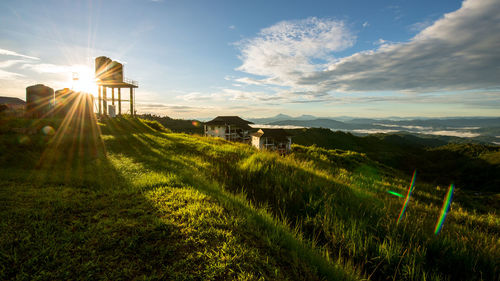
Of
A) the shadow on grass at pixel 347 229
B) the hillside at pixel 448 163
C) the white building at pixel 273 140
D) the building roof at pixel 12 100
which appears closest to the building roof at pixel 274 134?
the white building at pixel 273 140

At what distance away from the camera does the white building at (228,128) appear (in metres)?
40.2

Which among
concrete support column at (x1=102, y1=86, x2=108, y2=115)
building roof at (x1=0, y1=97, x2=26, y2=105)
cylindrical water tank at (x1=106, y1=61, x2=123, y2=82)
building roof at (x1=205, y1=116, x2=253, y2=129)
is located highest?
cylindrical water tank at (x1=106, y1=61, x2=123, y2=82)

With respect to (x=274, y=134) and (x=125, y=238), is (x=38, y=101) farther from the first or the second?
(x=125, y=238)

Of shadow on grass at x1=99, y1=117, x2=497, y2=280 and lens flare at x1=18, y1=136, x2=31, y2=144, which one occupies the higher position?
lens flare at x1=18, y1=136, x2=31, y2=144

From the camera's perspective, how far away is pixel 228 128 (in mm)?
40500

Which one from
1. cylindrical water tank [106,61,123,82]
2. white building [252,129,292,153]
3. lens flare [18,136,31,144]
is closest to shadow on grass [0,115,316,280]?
lens flare [18,136,31,144]

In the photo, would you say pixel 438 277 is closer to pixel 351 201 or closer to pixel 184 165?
pixel 351 201

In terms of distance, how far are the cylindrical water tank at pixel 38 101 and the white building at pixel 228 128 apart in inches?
932

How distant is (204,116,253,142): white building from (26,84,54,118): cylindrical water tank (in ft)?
77.7

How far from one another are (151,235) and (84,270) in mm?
812

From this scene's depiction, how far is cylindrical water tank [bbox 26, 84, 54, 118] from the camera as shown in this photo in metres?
23.9

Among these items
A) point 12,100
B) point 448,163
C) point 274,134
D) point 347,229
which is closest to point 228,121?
point 274,134

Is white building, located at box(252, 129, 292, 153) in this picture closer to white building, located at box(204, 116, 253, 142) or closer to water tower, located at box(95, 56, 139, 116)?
white building, located at box(204, 116, 253, 142)

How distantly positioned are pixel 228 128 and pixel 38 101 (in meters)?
27.2
